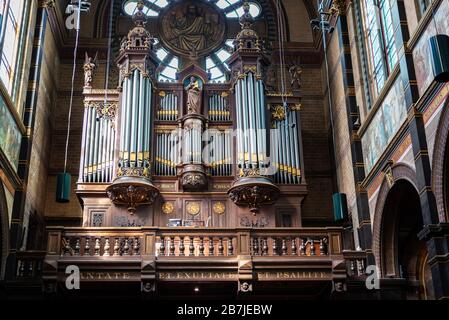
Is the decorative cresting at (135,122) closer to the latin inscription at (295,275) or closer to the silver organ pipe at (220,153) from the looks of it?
the silver organ pipe at (220,153)

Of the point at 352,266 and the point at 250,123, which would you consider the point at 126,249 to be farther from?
the point at 250,123

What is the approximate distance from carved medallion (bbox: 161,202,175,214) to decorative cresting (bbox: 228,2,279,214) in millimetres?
1457

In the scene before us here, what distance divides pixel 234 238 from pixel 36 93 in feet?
21.3

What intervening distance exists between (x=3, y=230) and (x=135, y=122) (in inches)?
169

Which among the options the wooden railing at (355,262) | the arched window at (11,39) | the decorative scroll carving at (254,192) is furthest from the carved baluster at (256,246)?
the arched window at (11,39)

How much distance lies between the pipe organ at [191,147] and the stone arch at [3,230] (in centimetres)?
212

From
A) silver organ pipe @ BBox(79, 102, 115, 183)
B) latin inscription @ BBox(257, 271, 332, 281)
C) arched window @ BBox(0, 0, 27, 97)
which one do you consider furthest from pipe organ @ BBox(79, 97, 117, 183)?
latin inscription @ BBox(257, 271, 332, 281)

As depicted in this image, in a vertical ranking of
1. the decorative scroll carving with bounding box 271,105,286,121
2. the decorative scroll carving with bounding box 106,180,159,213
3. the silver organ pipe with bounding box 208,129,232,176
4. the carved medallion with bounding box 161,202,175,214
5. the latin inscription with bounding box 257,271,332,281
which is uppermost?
the decorative scroll carving with bounding box 271,105,286,121

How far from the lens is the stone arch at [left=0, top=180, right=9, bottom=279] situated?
1475 centimetres

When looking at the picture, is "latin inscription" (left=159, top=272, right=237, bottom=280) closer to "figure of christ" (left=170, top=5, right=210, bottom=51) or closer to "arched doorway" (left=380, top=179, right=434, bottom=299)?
"arched doorway" (left=380, top=179, right=434, bottom=299)

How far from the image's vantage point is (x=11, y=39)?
16.3m

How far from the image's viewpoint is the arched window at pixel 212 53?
21.2m

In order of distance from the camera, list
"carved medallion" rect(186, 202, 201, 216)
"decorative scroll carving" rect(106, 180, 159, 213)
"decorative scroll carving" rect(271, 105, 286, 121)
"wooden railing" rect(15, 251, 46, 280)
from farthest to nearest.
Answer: "decorative scroll carving" rect(271, 105, 286, 121), "carved medallion" rect(186, 202, 201, 216), "decorative scroll carving" rect(106, 180, 159, 213), "wooden railing" rect(15, 251, 46, 280)

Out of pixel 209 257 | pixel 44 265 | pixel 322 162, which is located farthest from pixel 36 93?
pixel 322 162
